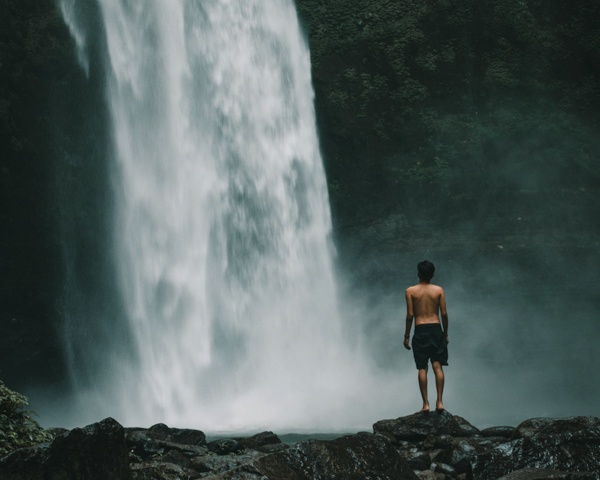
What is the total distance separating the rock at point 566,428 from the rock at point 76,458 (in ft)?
8.27

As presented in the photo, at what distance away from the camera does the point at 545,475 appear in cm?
273

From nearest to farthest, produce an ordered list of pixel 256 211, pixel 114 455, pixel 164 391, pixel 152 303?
pixel 114 455 < pixel 164 391 < pixel 152 303 < pixel 256 211

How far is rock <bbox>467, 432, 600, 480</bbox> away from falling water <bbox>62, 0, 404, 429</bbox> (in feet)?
28.2

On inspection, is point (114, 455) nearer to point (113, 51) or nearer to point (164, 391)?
point (164, 391)

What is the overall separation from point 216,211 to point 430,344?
9439 mm

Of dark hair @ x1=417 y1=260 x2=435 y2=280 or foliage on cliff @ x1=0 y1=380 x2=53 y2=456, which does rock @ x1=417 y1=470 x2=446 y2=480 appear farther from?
foliage on cliff @ x1=0 y1=380 x2=53 y2=456

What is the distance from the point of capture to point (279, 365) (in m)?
12.8

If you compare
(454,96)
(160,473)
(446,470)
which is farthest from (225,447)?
(454,96)

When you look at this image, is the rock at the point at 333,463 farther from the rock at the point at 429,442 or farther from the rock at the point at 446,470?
the rock at the point at 429,442

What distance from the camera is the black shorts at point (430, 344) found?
211 inches

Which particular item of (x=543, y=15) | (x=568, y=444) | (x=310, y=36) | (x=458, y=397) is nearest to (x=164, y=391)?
(x=458, y=397)

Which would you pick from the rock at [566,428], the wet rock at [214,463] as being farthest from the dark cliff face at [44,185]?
the rock at [566,428]

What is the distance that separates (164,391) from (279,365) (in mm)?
2652

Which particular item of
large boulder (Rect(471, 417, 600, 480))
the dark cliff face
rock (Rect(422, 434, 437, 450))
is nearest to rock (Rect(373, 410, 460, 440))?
rock (Rect(422, 434, 437, 450))
